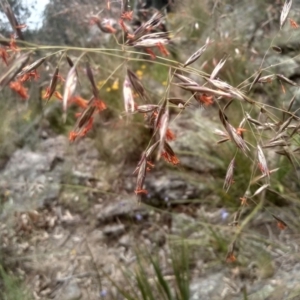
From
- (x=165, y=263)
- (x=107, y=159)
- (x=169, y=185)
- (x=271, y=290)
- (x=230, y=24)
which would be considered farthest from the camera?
(x=230, y=24)

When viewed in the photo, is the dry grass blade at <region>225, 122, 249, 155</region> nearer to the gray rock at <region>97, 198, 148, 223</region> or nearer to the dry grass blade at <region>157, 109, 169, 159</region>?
the dry grass blade at <region>157, 109, 169, 159</region>

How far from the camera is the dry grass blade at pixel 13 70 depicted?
68cm

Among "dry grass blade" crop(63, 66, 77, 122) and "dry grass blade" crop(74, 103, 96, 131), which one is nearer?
"dry grass blade" crop(63, 66, 77, 122)

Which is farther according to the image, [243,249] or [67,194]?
[67,194]

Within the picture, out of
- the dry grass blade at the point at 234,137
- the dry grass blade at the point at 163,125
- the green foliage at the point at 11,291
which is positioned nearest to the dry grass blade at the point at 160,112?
the dry grass blade at the point at 163,125

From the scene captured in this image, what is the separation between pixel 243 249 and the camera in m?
1.81

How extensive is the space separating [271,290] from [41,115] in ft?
5.60

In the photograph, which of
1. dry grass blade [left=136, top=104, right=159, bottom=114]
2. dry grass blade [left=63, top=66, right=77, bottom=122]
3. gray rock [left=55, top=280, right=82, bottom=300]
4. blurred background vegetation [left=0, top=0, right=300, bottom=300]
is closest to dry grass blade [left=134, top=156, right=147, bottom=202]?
dry grass blade [left=136, top=104, right=159, bottom=114]

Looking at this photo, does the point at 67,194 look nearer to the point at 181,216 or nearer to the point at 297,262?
the point at 181,216

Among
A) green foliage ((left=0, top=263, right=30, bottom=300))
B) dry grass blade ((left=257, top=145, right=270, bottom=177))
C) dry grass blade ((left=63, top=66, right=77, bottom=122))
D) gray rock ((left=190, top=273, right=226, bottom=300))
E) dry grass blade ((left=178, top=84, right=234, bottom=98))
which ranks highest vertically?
dry grass blade ((left=63, top=66, right=77, bottom=122))

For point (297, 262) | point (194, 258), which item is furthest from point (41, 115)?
point (297, 262)

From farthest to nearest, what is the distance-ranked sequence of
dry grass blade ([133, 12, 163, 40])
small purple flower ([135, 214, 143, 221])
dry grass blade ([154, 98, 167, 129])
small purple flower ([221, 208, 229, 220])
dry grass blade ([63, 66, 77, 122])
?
small purple flower ([135, 214, 143, 221]), small purple flower ([221, 208, 229, 220]), dry grass blade ([133, 12, 163, 40]), dry grass blade ([154, 98, 167, 129]), dry grass blade ([63, 66, 77, 122])

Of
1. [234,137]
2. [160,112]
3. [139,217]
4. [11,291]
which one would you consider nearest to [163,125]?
[160,112]

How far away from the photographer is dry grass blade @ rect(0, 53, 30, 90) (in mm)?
677
